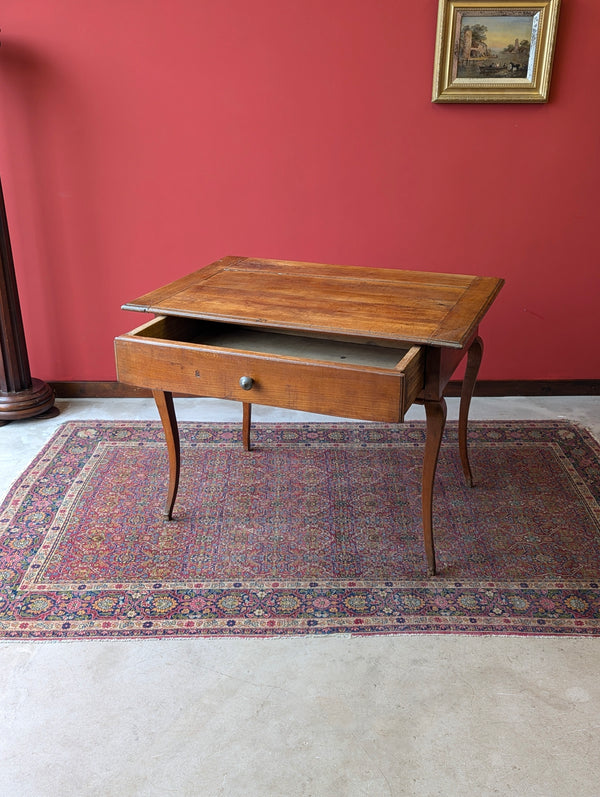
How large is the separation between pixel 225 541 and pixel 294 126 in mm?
1713

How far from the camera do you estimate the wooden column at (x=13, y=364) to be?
310 cm

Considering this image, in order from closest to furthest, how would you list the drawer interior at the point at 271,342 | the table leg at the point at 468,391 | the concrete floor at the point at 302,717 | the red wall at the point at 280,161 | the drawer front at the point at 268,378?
the concrete floor at the point at 302,717, the drawer front at the point at 268,378, the drawer interior at the point at 271,342, the table leg at the point at 468,391, the red wall at the point at 280,161

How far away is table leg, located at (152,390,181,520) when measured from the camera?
2340mm

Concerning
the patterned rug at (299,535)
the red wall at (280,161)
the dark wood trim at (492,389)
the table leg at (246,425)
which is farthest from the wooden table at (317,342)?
the dark wood trim at (492,389)

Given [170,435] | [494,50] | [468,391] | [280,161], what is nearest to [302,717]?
[170,435]

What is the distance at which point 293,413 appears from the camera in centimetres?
335

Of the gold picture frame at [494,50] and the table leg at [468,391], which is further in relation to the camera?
the gold picture frame at [494,50]

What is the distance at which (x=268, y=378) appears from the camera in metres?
1.98

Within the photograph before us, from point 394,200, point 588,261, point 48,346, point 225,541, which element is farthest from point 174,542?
point 588,261

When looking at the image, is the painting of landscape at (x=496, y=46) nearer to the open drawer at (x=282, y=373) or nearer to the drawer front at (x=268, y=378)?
the open drawer at (x=282, y=373)

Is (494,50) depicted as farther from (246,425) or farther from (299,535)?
(299,535)

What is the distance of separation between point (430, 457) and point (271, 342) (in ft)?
2.02

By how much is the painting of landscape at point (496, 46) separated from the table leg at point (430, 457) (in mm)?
1599

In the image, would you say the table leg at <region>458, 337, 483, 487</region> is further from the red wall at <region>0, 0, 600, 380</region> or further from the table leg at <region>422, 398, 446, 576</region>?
the red wall at <region>0, 0, 600, 380</region>
